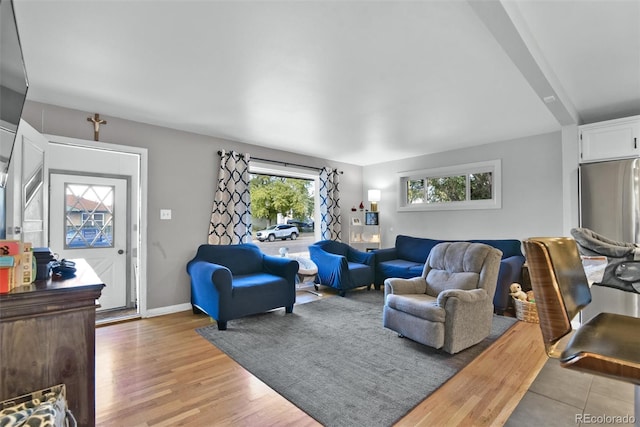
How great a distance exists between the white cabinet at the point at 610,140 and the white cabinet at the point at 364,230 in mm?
3216

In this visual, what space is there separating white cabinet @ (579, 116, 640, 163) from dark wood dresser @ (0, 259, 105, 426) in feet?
14.3

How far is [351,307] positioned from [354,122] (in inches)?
92.3

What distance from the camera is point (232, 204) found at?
4293 mm

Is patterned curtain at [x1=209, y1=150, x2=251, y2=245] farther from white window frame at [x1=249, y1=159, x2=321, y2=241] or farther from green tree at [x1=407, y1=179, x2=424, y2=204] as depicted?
green tree at [x1=407, y1=179, x2=424, y2=204]

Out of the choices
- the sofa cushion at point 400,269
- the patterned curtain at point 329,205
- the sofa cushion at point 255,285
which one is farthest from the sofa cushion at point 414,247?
the sofa cushion at point 255,285

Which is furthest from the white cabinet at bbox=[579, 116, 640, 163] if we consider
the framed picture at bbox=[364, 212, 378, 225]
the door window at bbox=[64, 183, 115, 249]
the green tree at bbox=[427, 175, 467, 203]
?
the door window at bbox=[64, 183, 115, 249]

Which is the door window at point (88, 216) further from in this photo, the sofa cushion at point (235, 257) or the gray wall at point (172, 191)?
the sofa cushion at point (235, 257)

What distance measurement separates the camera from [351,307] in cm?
397

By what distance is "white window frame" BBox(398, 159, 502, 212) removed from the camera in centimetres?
448

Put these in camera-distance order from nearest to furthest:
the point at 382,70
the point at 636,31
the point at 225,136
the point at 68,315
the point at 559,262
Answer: the point at 559,262, the point at 68,315, the point at 636,31, the point at 382,70, the point at 225,136

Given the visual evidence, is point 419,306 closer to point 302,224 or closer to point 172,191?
point 172,191

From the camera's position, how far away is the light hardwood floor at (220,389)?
1.76 metres

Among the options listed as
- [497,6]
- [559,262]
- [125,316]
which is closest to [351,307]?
[125,316]

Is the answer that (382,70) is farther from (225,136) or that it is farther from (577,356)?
(225,136)
